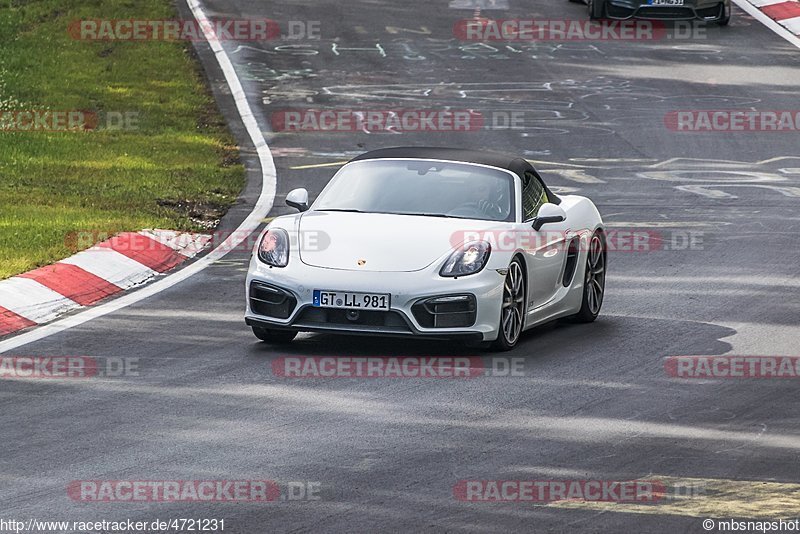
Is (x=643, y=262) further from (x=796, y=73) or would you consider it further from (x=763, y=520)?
(x=796, y=73)

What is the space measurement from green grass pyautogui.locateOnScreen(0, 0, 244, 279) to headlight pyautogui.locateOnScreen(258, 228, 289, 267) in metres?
2.61

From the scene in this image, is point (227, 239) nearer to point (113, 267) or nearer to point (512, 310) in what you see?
point (113, 267)

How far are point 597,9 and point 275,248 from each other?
21491 mm

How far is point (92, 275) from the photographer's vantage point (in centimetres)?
1291

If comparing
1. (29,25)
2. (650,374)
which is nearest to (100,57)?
(29,25)

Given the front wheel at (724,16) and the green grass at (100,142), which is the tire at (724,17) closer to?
the front wheel at (724,16)

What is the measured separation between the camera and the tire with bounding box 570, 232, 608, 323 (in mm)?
12156

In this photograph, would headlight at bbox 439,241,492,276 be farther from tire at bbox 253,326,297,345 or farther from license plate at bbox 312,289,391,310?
tire at bbox 253,326,297,345

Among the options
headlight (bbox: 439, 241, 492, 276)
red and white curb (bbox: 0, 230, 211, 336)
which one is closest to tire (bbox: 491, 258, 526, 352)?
headlight (bbox: 439, 241, 492, 276)

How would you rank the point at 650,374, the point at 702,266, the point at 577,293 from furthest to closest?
the point at 702,266
the point at 577,293
the point at 650,374

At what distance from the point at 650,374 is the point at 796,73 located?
1804 cm

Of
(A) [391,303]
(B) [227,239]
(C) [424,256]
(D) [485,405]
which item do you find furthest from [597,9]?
(D) [485,405]

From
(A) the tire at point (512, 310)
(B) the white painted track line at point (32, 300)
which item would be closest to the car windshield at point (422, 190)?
(A) the tire at point (512, 310)

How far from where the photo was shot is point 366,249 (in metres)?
10.5
